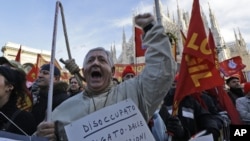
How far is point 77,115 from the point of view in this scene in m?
1.73

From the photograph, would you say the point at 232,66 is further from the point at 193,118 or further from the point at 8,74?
the point at 8,74

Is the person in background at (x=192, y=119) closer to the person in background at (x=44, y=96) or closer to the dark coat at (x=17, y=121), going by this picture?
the person in background at (x=44, y=96)

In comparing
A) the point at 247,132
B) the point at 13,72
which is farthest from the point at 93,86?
the point at 247,132

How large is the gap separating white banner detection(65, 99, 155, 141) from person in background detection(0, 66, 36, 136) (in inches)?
24.0

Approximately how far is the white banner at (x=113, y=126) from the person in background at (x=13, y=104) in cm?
61

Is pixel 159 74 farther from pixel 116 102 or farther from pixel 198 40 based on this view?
pixel 198 40

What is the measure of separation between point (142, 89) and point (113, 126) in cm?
33

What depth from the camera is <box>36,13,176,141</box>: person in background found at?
5.57 feet

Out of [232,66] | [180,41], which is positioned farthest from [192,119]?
[180,41]

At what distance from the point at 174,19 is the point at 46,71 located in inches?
1825

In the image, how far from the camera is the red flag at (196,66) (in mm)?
3043

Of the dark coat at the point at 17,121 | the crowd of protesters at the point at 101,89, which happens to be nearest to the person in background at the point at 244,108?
the crowd of protesters at the point at 101,89

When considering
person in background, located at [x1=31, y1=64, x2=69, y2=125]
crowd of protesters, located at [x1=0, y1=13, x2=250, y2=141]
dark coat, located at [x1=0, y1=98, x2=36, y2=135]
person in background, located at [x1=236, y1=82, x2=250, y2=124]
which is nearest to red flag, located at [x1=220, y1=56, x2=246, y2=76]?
person in background, located at [x1=236, y1=82, x2=250, y2=124]

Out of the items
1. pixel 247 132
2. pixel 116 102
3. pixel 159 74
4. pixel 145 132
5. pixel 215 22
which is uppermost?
pixel 215 22
